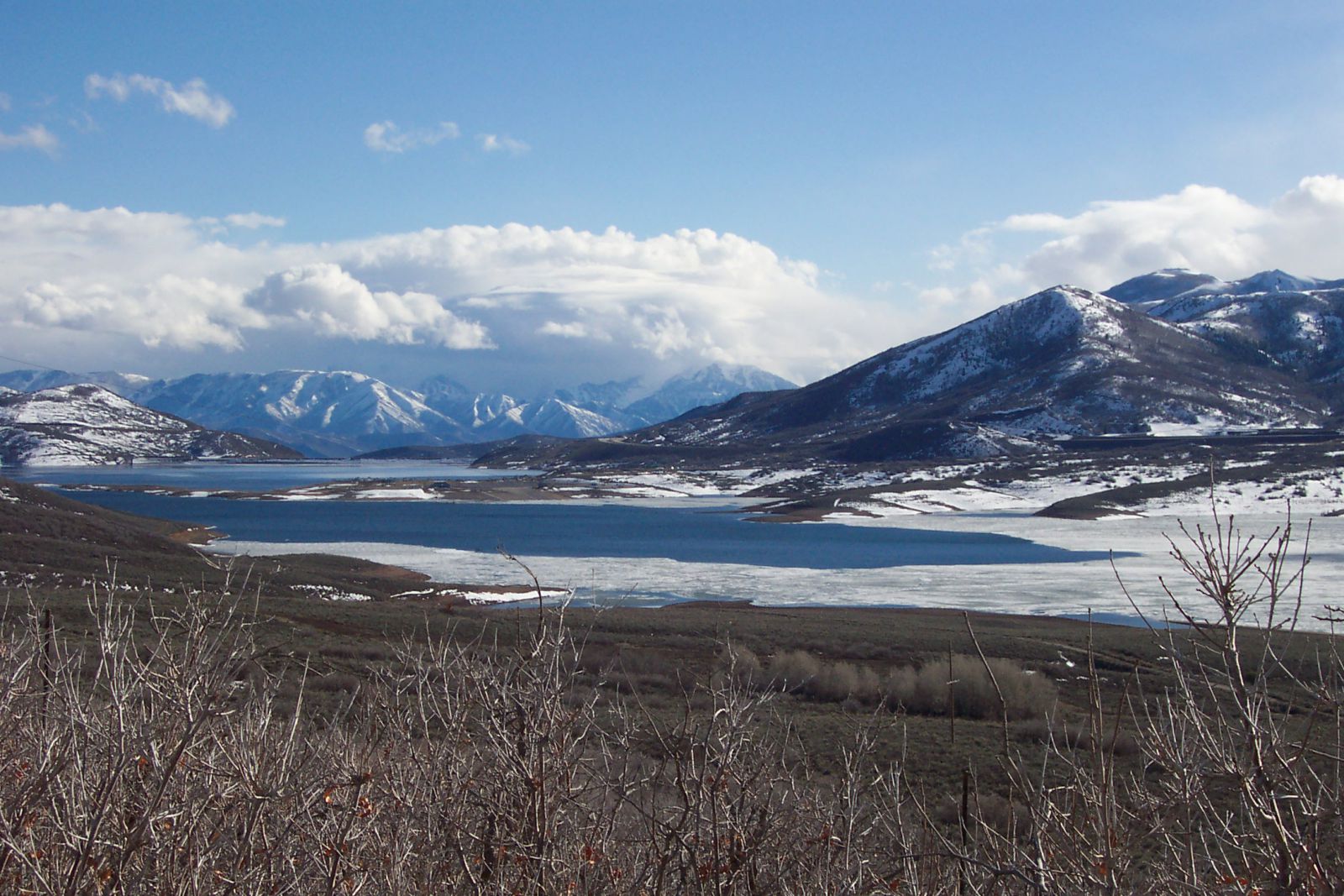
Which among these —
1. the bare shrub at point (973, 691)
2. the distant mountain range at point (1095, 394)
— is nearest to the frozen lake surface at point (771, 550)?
the bare shrub at point (973, 691)

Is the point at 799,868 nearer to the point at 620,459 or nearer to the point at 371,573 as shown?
the point at 371,573

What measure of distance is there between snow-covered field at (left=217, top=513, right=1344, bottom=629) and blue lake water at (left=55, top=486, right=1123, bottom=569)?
2.60 metres

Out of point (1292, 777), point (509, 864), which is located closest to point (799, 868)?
point (509, 864)

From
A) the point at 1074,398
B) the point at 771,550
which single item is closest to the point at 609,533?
the point at 771,550

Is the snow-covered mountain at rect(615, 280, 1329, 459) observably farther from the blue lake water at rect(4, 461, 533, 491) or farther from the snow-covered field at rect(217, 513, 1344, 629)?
the snow-covered field at rect(217, 513, 1344, 629)

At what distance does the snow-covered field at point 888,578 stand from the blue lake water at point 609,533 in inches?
103

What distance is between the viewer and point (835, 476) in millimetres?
110875

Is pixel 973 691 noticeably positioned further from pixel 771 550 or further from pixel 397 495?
pixel 397 495

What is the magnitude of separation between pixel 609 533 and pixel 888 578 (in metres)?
25.0

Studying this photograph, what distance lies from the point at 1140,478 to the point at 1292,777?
309ft

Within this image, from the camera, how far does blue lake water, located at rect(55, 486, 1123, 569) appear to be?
52.6 meters

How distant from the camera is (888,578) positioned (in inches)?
1737

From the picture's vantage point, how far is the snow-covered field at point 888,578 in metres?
36.2

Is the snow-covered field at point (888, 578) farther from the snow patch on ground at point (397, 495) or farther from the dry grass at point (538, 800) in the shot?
the snow patch on ground at point (397, 495)
